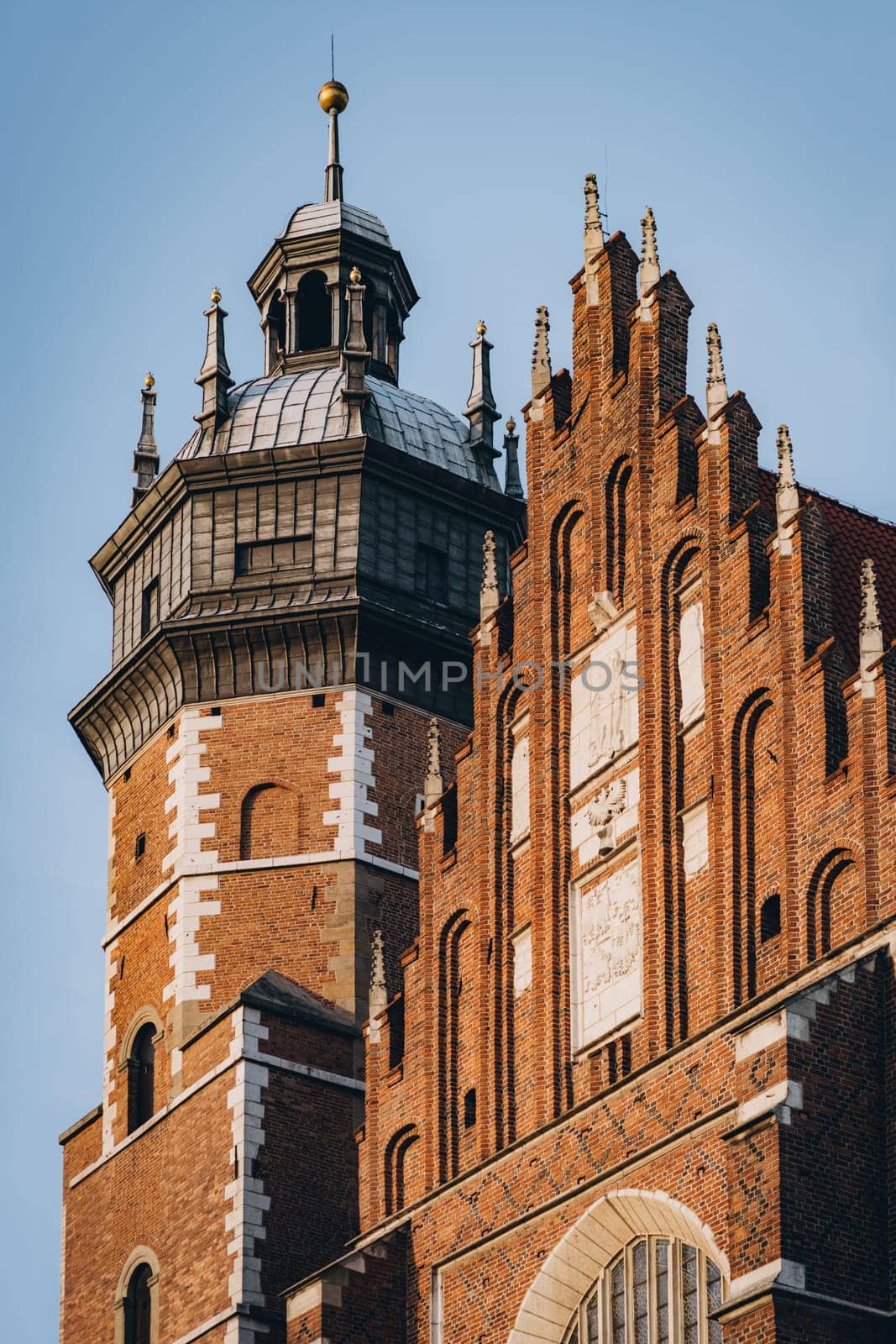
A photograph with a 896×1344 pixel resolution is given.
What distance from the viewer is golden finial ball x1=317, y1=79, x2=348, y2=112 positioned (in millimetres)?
51031

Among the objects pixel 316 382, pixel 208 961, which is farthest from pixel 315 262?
pixel 208 961

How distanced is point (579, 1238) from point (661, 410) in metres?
8.41

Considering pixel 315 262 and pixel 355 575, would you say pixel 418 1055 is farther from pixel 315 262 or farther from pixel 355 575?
pixel 315 262

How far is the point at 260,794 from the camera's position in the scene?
4081cm

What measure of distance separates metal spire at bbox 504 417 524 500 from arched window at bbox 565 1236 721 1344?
1702 cm

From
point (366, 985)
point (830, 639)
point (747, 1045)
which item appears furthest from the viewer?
point (366, 985)

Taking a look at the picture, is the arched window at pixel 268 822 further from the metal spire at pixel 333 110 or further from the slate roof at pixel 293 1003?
the metal spire at pixel 333 110

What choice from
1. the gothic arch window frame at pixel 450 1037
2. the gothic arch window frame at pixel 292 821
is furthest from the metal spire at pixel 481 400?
the gothic arch window frame at pixel 450 1037

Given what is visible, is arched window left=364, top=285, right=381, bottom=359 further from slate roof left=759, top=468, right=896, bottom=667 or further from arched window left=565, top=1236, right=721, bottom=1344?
arched window left=565, top=1236, right=721, bottom=1344

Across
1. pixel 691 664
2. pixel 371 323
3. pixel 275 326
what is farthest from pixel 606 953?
pixel 275 326

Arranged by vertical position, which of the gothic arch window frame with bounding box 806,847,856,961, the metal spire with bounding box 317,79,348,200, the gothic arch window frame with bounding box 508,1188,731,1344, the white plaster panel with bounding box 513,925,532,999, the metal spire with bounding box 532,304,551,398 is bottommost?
the gothic arch window frame with bounding box 508,1188,731,1344

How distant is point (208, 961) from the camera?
3972 centimetres

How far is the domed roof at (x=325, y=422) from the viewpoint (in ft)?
142

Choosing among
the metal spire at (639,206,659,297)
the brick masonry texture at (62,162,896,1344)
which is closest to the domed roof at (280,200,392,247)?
the brick masonry texture at (62,162,896,1344)
